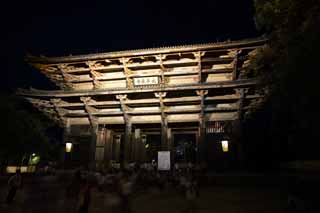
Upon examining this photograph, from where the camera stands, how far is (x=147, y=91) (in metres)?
13.5

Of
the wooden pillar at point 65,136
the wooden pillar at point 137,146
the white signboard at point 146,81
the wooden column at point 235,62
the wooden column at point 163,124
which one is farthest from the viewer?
the wooden pillar at point 137,146

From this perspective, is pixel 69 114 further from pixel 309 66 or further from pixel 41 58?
pixel 309 66

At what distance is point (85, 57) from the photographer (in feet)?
46.2

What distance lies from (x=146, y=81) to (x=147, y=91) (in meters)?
1.26

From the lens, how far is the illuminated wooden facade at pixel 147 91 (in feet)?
43.4

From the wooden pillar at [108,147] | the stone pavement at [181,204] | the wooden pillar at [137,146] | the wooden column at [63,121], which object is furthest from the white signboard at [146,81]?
the stone pavement at [181,204]

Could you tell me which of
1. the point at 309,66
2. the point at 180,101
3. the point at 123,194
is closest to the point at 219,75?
the point at 180,101

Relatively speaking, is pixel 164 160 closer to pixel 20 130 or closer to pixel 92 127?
pixel 92 127

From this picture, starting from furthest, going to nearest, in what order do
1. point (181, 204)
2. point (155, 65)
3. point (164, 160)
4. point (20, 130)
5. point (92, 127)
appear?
point (92, 127), point (20, 130), point (155, 65), point (164, 160), point (181, 204)

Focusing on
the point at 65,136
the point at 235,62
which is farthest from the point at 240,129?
the point at 65,136

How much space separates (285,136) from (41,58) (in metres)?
16.1

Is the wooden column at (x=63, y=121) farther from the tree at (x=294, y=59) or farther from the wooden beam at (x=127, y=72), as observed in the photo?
the tree at (x=294, y=59)

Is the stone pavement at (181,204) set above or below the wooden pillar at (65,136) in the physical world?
below

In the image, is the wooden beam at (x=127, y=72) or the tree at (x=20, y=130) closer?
the tree at (x=20, y=130)
